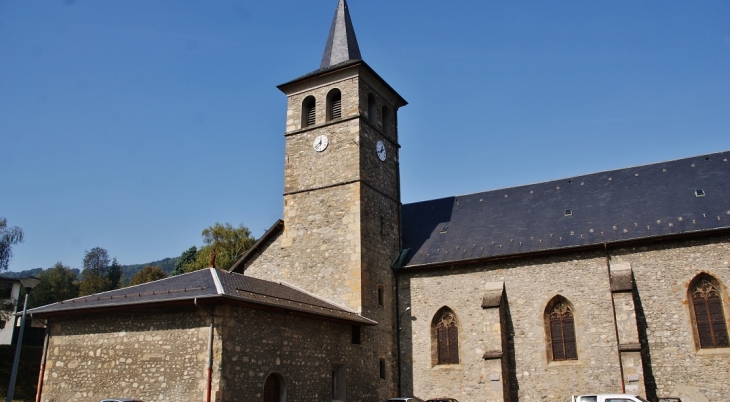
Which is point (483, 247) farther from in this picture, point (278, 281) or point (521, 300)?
point (278, 281)

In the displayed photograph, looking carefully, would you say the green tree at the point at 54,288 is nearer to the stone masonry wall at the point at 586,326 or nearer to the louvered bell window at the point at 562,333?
the stone masonry wall at the point at 586,326

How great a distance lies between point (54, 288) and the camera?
2928 inches

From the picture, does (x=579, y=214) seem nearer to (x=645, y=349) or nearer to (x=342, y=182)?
(x=645, y=349)

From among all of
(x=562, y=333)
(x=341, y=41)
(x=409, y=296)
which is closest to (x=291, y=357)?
(x=409, y=296)

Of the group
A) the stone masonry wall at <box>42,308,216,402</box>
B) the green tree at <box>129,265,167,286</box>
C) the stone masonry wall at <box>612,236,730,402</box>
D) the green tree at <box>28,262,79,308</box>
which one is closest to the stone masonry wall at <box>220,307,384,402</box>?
the stone masonry wall at <box>42,308,216,402</box>

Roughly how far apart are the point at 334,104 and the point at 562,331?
12.4 meters

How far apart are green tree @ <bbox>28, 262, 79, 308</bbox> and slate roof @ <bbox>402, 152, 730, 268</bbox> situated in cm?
5829

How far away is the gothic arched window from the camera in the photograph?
21.1m

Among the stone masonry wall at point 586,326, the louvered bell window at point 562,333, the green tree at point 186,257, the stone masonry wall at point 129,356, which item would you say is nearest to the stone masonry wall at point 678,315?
the stone masonry wall at point 586,326

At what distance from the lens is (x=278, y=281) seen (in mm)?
22688

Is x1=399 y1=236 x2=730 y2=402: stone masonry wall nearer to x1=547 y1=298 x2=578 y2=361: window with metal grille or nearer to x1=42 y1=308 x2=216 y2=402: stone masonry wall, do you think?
x1=547 y1=298 x2=578 y2=361: window with metal grille

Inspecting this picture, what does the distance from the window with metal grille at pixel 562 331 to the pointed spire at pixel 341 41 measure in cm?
1311

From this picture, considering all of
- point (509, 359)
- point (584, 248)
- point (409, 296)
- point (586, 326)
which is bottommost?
point (509, 359)

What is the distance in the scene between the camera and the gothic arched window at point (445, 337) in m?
21.1
